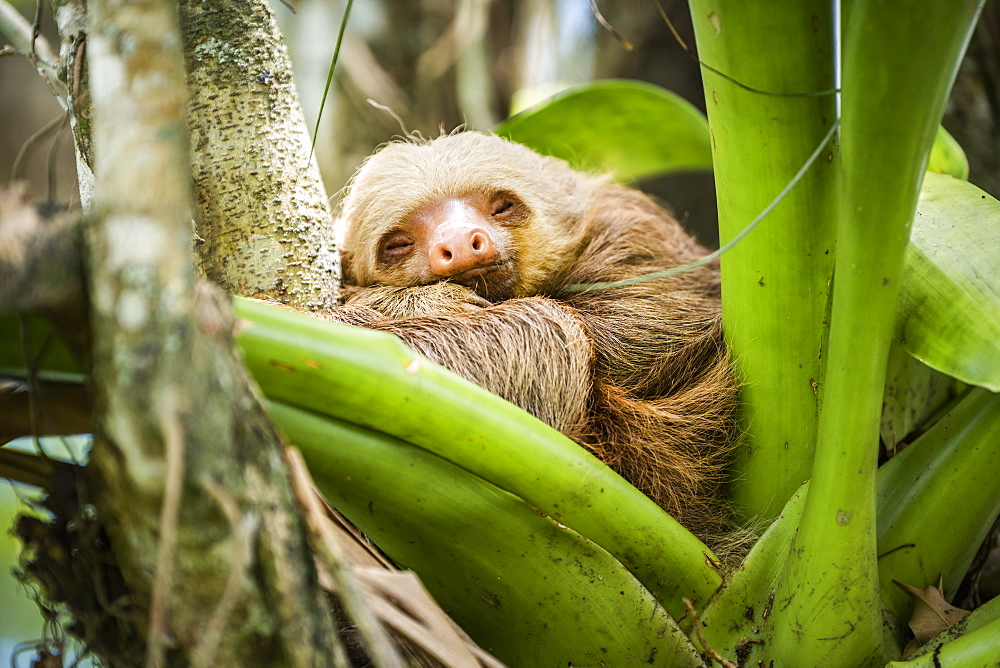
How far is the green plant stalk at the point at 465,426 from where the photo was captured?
2.92 feet

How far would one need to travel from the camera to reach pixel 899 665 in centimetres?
107

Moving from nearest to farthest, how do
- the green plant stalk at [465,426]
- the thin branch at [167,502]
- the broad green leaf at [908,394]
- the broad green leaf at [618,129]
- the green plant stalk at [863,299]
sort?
1. the thin branch at [167,502]
2. the green plant stalk at [863,299]
3. the green plant stalk at [465,426]
4. the broad green leaf at [908,394]
5. the broad green leaf at [618,129]

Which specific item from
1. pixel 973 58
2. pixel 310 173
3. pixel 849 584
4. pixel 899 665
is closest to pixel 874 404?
pixel 849 584

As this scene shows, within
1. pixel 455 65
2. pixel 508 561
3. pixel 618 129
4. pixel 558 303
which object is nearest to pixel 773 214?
pixel 508 561

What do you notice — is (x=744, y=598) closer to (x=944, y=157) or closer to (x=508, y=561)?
(x=508, y=561)

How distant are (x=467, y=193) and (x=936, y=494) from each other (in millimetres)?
1411

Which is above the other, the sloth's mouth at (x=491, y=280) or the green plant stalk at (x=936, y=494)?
the sloth's mouth at (x=491, y=280)

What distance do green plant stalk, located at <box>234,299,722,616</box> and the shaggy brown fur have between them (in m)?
0.35

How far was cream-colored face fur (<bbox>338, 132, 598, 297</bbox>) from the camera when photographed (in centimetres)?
221

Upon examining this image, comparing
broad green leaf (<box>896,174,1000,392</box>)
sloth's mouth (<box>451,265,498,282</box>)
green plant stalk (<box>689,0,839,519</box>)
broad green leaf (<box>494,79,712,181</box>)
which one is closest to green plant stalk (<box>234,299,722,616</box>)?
green plant stalk (<box>689,0,839,519</box>)

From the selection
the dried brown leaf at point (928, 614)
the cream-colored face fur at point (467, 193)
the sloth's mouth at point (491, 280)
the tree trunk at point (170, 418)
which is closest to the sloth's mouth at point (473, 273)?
the sloth's mouth at point (491, 280)

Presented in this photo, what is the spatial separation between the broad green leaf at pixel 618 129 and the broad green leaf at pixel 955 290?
984 millimetres

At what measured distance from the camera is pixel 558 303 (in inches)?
72.9

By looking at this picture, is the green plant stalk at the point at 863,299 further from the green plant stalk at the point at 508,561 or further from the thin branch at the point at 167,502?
the thin branch at the point at 167,502
